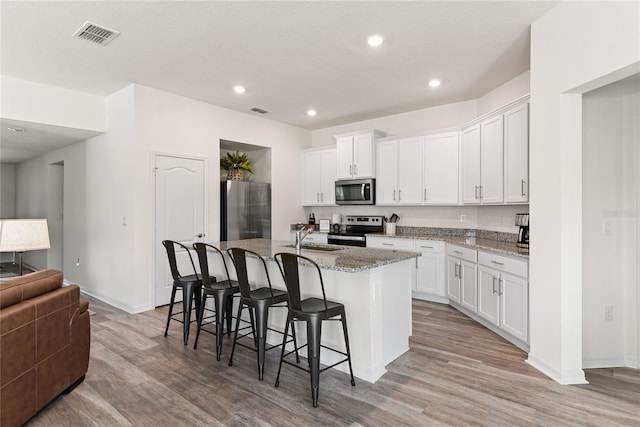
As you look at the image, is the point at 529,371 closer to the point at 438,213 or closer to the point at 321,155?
the point at 438,213

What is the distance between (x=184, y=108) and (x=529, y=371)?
4924 millimetres

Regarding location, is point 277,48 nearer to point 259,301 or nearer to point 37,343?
point 259,301

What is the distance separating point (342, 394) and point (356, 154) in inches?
160

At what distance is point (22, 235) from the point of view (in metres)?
2.50

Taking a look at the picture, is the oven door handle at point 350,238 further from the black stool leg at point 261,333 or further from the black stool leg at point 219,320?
the black stool leg at point 261,333

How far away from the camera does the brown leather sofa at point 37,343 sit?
1909 mm

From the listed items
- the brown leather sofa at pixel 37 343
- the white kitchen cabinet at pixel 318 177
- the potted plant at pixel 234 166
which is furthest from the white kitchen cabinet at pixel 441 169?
the brown leather sofa at pixel 37 343

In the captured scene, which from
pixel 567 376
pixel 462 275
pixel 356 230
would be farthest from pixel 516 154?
pixel 356 230

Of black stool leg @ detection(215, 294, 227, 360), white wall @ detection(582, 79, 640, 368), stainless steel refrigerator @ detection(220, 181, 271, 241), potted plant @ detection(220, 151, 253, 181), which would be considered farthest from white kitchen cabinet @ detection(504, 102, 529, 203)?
potted plant @ detection(220, 151, 253, 181)

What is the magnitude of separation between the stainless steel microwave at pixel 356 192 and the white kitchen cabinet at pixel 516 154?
7.22 ft

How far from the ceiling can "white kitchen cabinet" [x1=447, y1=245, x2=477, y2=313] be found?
6.87 ft

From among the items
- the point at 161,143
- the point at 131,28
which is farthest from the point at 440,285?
the point at 131,28

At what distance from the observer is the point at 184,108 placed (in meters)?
4.92

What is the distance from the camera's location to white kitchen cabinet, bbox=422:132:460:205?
194 inches
